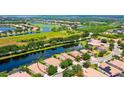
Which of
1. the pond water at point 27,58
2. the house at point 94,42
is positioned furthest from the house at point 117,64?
the pond water at point 27,58

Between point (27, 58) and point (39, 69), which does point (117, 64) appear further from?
point (27, 58)

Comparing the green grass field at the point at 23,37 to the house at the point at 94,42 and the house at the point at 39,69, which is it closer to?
the house at the point at 39,69

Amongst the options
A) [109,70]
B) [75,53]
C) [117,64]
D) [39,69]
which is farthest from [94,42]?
[39,69]

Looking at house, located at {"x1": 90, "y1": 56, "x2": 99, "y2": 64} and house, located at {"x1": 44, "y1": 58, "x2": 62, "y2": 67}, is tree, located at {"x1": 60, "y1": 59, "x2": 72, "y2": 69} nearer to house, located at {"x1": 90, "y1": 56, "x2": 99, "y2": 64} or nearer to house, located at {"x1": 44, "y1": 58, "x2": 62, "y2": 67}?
house, located at {"x1": 44, "y1": 58, "x2": 62, "y2": 67}

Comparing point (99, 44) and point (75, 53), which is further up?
point (99, 44)

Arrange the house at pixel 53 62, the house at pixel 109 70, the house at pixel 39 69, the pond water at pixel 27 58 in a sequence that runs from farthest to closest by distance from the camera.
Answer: the pond water at pixel 27 58 → the house at pixel 53 62 → the house at pixel 39 69 → the house at pixel 109 70
